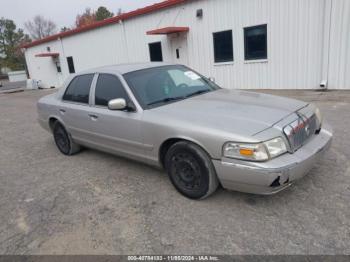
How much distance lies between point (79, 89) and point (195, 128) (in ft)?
8.33

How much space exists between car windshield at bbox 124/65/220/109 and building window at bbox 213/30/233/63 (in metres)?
7.57

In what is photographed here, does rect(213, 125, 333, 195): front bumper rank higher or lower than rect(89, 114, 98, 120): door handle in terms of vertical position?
lower

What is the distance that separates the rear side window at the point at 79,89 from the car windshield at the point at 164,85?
2.99ft

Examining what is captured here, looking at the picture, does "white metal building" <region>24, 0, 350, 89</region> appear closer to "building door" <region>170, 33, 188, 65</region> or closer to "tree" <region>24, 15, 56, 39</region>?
"building door" <region>170, 33, 188, 65</region>

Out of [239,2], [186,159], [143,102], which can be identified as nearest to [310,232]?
[186,159]

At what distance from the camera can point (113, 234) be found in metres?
2.79

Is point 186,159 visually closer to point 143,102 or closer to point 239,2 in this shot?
point 143,102

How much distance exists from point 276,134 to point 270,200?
841 millimetres

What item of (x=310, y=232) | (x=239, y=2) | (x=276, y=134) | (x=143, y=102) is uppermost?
(x=239, y=2)

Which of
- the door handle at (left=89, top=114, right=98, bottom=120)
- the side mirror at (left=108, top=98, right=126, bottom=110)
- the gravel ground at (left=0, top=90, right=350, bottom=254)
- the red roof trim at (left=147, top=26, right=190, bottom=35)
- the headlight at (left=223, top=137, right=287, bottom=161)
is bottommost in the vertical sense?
the gravel ground at (left=0, top=90, right=350, bottom=254)

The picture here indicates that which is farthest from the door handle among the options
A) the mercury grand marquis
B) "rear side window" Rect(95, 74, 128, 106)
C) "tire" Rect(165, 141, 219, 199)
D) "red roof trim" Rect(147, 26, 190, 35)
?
"red roof trim" Rect(147, 26, 190, 35)

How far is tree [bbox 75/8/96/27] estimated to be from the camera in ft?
148

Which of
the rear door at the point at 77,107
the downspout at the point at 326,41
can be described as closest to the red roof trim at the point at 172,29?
the downspout at the point at 326,41

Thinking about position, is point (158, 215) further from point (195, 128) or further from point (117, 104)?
point (117, 104)
